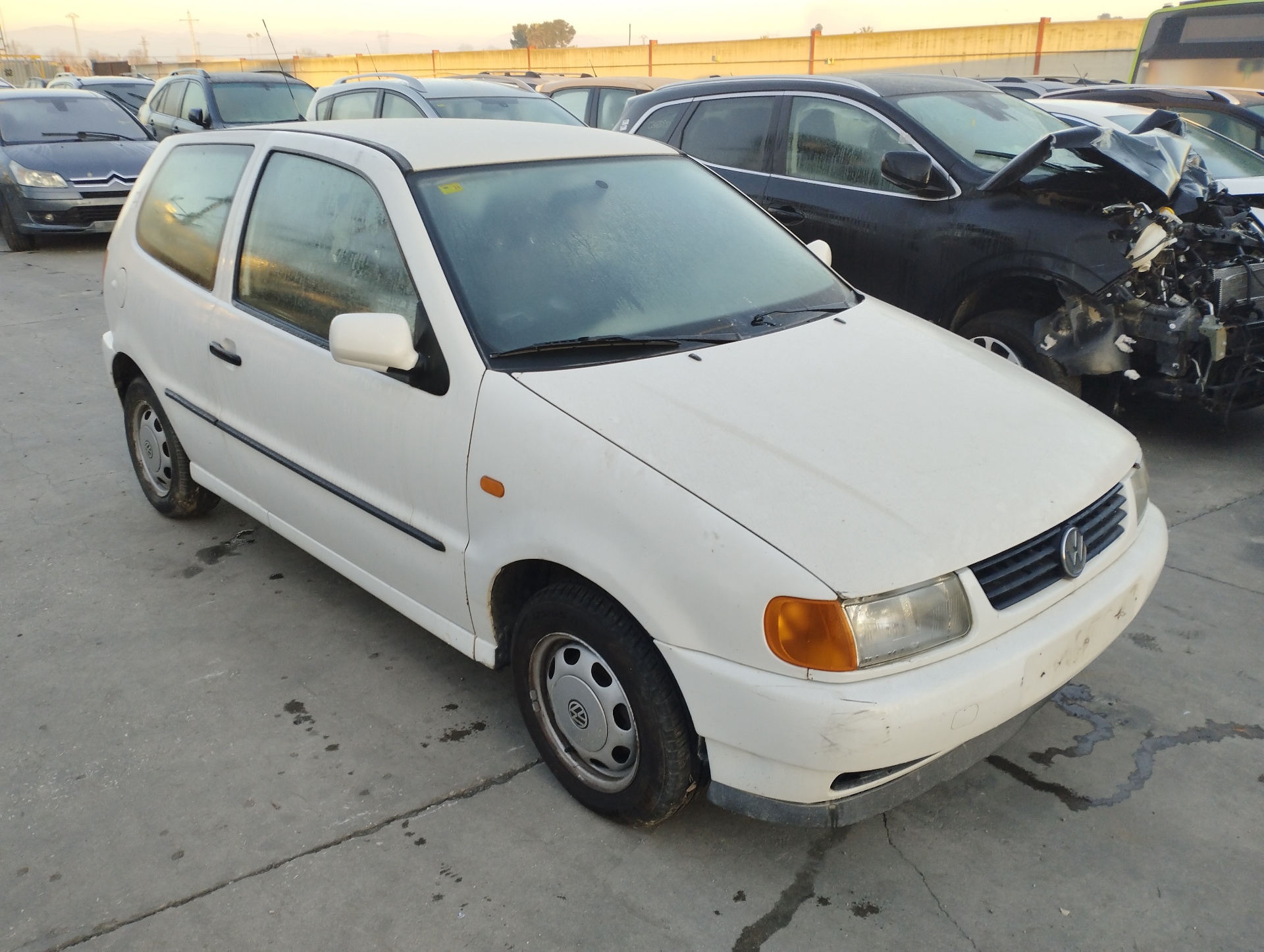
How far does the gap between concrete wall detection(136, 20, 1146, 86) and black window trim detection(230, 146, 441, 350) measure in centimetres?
1773

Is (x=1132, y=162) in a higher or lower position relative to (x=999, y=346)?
higher

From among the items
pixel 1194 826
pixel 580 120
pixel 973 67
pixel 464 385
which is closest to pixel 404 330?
pixel 464 385

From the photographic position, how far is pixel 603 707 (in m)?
2.67

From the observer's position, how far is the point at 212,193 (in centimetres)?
397

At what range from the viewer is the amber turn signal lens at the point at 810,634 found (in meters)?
2.22

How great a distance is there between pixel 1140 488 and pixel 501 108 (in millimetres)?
8280

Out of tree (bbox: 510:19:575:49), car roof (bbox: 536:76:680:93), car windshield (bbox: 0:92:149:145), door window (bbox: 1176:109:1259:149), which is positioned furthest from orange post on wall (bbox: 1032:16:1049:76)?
tree (bbox: 510:19:575:49)

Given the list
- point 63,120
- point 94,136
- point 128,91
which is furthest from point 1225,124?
point 128,91

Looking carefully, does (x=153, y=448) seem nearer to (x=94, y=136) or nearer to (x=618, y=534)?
(x=618, y=534)

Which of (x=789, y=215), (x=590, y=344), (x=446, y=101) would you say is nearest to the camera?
(x=590, y=344)

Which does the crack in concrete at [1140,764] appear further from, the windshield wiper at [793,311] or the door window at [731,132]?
the door window at [731,132]

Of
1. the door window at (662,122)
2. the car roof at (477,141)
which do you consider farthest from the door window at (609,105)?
the car roof at (477,141)

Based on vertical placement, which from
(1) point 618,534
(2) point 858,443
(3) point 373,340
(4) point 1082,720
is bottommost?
(4) point 1082,720

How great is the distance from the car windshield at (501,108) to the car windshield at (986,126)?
4.74m
